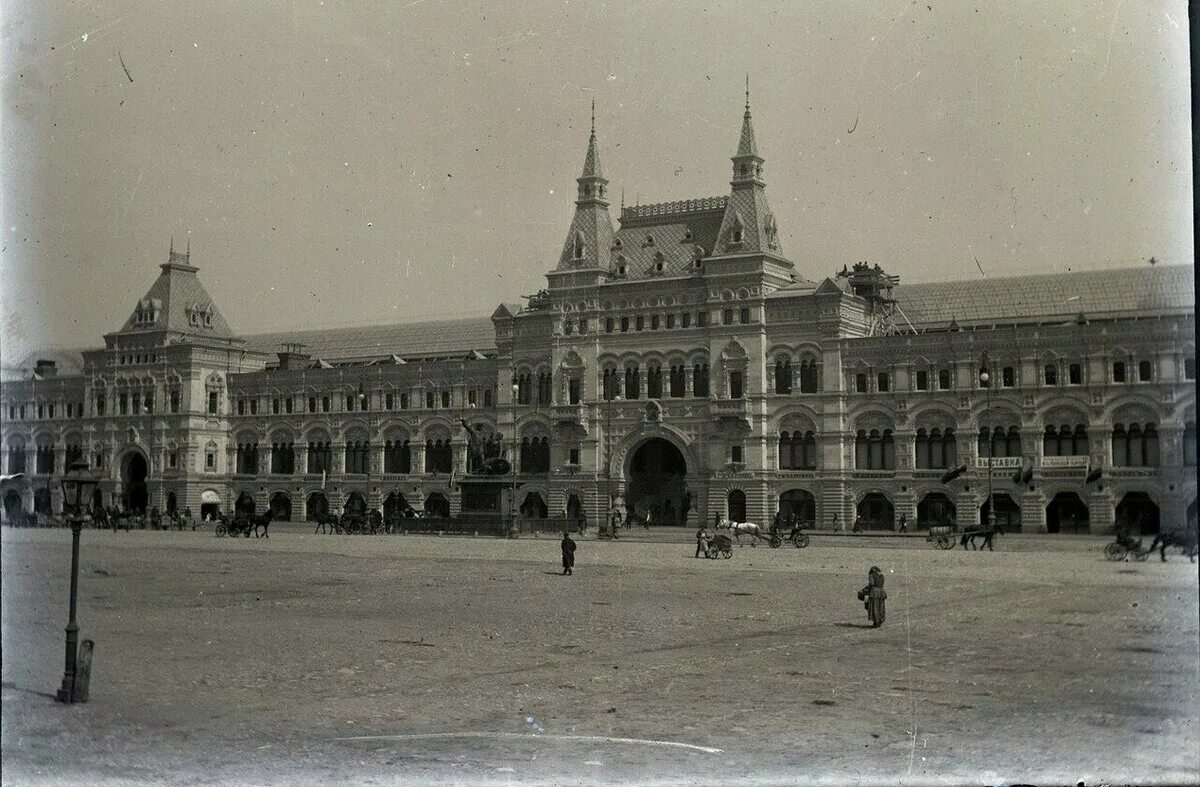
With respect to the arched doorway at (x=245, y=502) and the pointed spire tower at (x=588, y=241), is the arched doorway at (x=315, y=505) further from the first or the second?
the pointed spire tower at (x=588, y=241)

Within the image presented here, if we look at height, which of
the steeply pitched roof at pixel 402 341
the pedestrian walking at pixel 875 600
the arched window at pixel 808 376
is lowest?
the pedestrian walking at pixel 875 600

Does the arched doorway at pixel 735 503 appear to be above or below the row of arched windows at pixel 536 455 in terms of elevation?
below

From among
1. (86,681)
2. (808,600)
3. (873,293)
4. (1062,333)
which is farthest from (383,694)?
(873,293)

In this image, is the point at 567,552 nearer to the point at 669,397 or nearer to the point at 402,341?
the point at 669,397

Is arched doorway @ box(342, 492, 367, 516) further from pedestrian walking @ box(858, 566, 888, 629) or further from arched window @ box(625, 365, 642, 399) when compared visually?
pedestrian walking @ box(858, 566, 888, 629)

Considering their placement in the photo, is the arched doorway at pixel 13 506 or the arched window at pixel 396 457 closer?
the arched doorway at pixel 13 506

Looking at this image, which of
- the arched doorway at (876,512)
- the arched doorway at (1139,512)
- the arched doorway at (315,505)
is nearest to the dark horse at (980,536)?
the arched doorway at (1139,512)

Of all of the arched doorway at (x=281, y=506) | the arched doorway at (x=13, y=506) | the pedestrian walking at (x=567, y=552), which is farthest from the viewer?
the arched doorway at (x=281, y=506)
